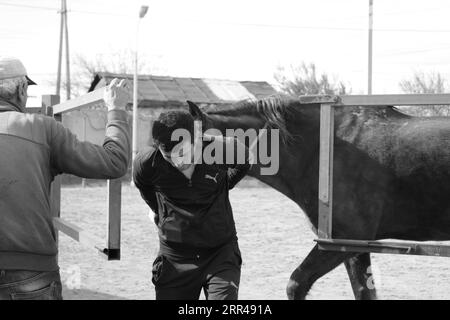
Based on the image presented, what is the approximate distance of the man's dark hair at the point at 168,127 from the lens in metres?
3.43

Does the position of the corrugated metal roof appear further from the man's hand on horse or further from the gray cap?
the gray cap

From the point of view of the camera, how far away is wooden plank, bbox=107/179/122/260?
3.20 meters

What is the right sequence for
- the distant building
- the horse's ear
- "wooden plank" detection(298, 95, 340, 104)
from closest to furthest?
"wooden plank" detection(298, 95, 340, 104), the horse's ear, the distant building

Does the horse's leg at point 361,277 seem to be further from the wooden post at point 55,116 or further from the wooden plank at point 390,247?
the wooden post at point 55,116

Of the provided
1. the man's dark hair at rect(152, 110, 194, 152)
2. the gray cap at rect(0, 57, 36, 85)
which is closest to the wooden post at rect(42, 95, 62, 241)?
the man's dark hair at rect(152, 110, 194, 152)

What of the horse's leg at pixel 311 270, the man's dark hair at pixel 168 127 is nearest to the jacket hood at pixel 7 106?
the man's dark hair at pixel 168 127

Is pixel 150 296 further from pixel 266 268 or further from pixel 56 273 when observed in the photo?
pixel 56 273

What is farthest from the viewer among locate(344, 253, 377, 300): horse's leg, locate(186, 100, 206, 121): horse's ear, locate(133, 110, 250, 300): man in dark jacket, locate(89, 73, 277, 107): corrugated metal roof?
locate(89, 73, 277, 107): corrugated metal roof

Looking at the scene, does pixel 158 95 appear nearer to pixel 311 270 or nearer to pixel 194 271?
pixel 311 270

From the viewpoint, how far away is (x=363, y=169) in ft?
14.9

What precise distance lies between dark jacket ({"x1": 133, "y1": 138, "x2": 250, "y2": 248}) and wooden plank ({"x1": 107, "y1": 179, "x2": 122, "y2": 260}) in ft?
1.20

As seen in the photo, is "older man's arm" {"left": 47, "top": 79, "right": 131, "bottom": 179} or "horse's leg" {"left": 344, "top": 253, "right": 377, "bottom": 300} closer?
"older man's arm" {"left": 47, "top": 79, "right": 131, "bottom": 179}

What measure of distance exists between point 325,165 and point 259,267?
3.65m
